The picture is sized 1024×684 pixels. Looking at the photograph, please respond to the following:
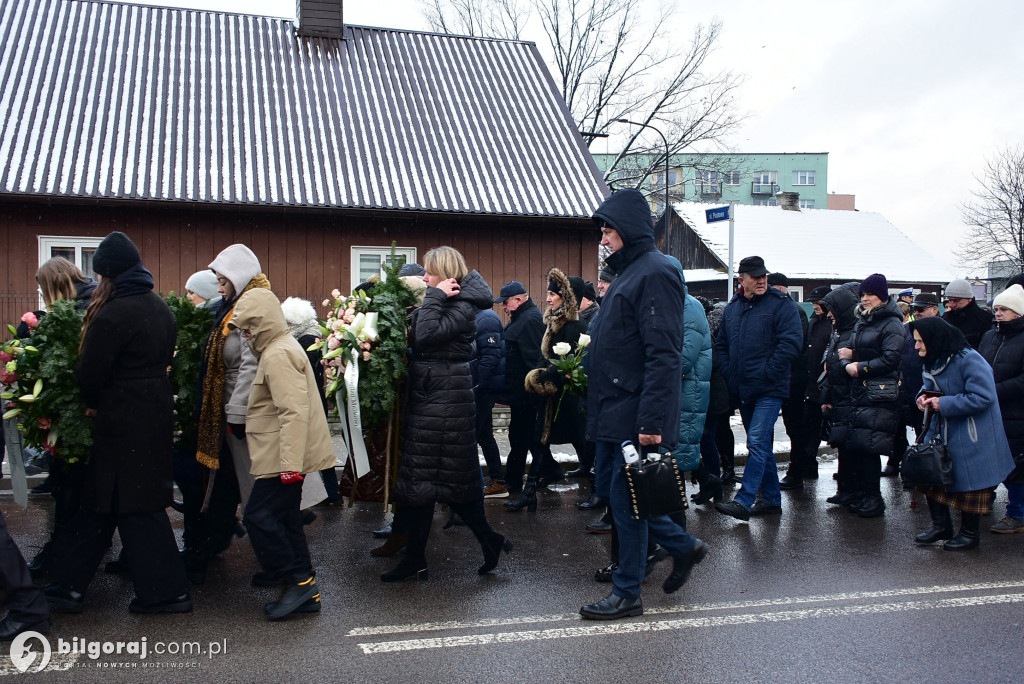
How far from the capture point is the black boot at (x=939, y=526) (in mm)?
6473

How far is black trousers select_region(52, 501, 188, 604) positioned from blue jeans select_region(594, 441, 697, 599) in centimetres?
248

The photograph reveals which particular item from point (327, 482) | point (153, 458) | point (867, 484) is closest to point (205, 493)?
point (153, 458)

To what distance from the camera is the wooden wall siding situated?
43.5 feet

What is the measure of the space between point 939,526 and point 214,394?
5.27 metres

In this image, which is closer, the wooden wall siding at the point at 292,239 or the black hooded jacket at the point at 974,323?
the black hooded jacket at the point at 974,323

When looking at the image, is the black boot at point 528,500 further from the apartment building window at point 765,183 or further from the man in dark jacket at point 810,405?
the apartment building window at point 765,183

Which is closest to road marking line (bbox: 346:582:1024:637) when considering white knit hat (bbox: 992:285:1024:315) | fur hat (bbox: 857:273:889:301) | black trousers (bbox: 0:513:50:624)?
black trousers (bbox: 0:513:50:624)

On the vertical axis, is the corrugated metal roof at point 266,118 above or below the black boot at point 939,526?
above

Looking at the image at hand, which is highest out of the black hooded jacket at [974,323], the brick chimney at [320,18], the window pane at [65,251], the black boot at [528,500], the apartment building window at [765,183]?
the apartment building window at [765,183]

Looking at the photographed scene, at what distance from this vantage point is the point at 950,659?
166 inches

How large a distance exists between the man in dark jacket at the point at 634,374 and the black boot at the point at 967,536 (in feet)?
8.63

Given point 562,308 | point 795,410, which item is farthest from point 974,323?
point 562,308

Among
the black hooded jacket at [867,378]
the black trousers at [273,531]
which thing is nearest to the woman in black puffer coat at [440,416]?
the black trousers at [273,531]

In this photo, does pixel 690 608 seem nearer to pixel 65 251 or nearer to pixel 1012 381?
pixel 1012 381
